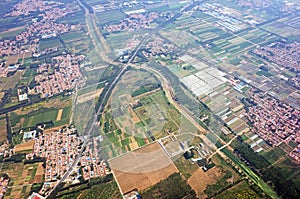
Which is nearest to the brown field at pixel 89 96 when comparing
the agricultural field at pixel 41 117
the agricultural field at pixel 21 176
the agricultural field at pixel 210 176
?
the agricultural field at pixel 41 117

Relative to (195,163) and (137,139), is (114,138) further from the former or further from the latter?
(195,163)

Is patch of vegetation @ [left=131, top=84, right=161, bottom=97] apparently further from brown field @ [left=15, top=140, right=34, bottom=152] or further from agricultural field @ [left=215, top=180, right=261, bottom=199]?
agricultural field @ [left=215, top=180, right=261, bottom=199]

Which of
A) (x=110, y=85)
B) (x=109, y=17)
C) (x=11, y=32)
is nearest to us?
(x=110, y=85)

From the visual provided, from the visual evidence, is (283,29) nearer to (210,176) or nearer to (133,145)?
(210,176)

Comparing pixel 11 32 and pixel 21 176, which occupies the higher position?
pixel 11 32

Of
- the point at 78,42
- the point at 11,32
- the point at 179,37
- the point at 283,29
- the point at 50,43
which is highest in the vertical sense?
the point at 11,32

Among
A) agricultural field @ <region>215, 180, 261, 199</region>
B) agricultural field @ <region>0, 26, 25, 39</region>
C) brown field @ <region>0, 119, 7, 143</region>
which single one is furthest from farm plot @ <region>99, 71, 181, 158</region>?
agricultural field @ <region>0, 26, 25, 39</region>

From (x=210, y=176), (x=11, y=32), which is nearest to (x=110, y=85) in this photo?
(x=210, y=176)

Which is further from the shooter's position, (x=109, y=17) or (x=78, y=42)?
(x=109, y=17)
